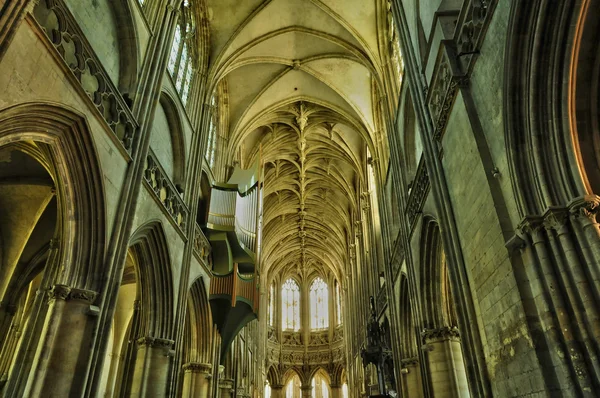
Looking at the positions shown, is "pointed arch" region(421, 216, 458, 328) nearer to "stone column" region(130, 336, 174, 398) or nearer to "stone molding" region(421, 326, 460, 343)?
"stone molding" region(421, 326, 460, 343)

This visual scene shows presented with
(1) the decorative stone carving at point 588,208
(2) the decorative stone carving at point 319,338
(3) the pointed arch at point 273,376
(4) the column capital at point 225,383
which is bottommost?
(1) the decorative stone carving at point 588,208

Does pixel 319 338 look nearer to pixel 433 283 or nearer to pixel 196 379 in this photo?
pixel 196 379

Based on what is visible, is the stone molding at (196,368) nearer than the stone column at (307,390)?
Yes

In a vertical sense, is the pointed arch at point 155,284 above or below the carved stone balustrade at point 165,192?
below

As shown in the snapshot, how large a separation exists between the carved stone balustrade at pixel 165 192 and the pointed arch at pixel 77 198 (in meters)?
1.82

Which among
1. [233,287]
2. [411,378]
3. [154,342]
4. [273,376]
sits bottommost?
[411,378]

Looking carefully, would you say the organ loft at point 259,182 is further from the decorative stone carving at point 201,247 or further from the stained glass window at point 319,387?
the stained glass window at point 319,387

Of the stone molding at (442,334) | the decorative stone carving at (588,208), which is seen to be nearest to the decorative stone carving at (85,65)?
the decorative stone carving at (588,208)

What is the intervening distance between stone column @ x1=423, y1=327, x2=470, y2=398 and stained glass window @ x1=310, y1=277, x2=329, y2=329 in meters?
26.3

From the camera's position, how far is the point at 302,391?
32.7m

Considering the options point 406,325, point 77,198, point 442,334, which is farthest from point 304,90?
point 77,198

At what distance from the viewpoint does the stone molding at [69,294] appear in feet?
21.2

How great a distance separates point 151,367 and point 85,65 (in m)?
6.47

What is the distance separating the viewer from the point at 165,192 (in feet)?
33.9
